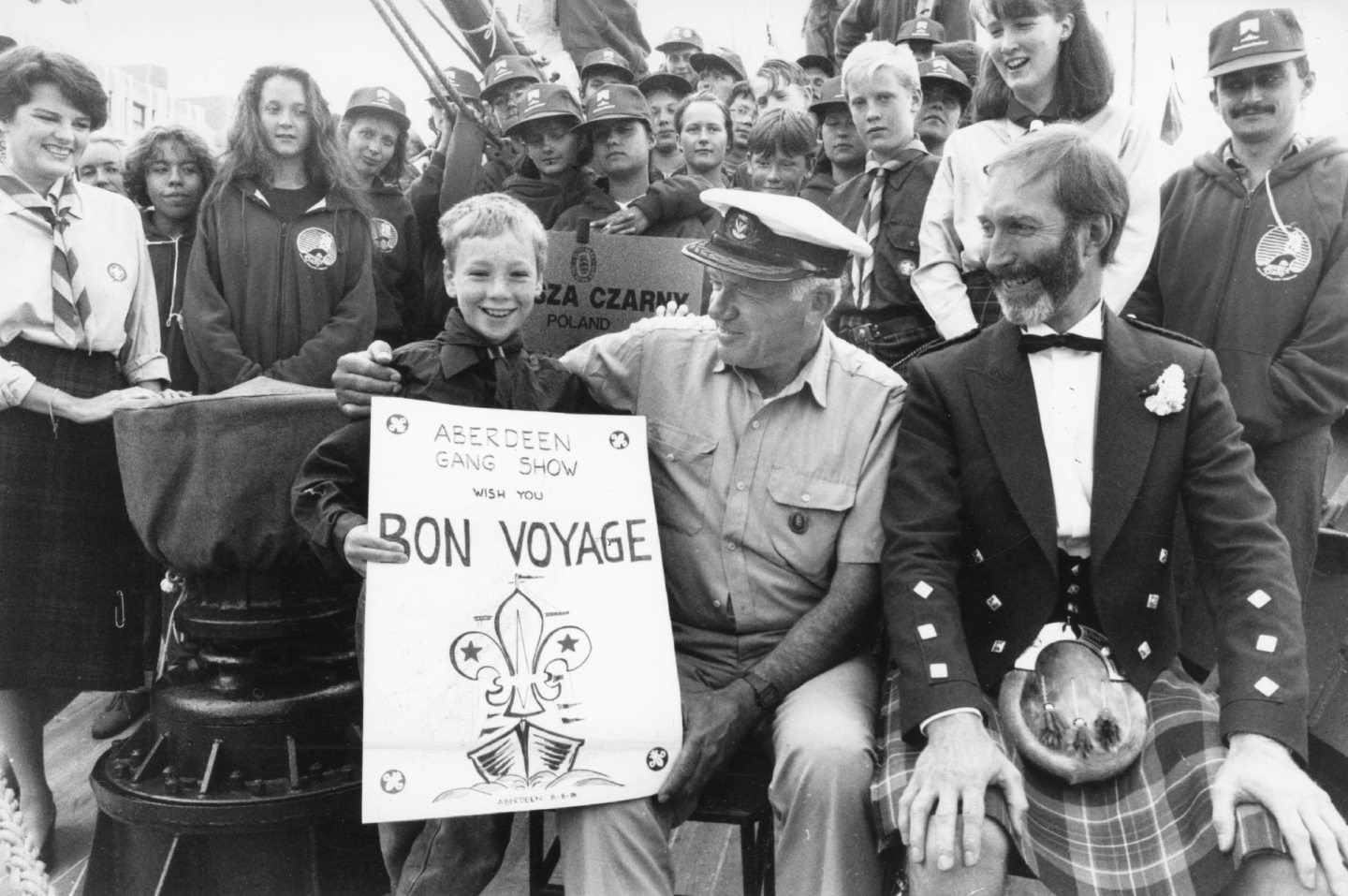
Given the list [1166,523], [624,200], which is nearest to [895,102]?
[624,200]

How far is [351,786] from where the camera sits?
3.08 metres

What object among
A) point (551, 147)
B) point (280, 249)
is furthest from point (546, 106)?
point (280, 249)

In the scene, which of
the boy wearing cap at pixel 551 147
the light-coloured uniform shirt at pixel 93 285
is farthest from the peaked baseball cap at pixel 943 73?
the light-coloured uniform shirt at pixel 93 285

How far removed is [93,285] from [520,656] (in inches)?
87.1

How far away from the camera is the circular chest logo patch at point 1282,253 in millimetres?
3711

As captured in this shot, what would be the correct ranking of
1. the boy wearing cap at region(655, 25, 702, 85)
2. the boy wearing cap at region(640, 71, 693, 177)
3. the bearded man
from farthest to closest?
the boy wearing cap at region(655, 25, 702, 85), the boy wearing cap at region(640, 71, 693, 177), the bearded man

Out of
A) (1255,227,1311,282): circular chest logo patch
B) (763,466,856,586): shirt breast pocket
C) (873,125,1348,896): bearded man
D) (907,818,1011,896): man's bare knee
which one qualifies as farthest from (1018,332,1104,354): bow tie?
(1255,227,1311,282): circular chest logo patch

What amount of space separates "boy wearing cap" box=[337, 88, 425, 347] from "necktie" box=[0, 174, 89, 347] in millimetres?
1306

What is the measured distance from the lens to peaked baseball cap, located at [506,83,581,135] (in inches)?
202

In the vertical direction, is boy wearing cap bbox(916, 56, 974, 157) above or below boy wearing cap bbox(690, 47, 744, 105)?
below

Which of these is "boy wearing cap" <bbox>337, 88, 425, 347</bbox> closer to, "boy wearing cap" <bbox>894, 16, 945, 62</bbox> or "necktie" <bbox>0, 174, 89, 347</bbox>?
"necktie" <bbox>0, 174, 89, 347</bbox>

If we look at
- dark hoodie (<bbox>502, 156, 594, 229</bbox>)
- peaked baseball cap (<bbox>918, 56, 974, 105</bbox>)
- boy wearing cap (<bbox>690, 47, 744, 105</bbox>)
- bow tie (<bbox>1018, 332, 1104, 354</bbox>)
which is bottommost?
bow tie (<bbox>1018, 332, 1104, 354</bbox>)

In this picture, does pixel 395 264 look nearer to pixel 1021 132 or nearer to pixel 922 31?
pixel 1021 132

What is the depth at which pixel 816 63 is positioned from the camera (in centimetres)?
823
